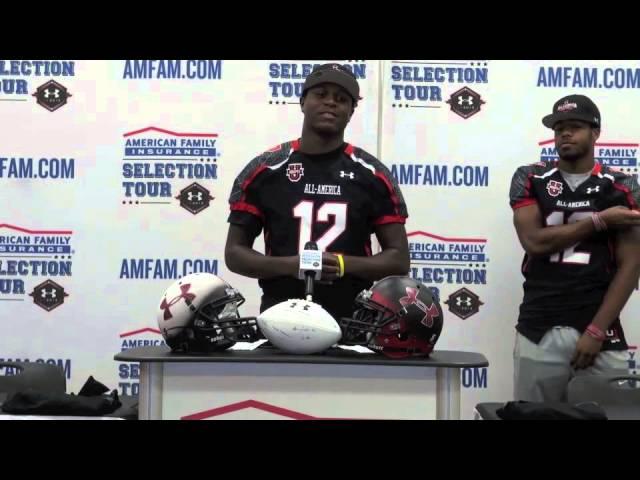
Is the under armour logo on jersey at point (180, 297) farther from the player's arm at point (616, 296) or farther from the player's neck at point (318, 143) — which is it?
the player's arm at point (616, 296)

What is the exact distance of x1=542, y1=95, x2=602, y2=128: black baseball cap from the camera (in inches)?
141

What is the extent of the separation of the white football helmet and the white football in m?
0.11

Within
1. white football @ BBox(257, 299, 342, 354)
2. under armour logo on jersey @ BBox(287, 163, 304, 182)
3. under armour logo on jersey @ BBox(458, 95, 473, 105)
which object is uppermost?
under armour logo on jersey @ BBox(458, 95, 473, 105)

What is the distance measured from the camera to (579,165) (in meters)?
3.62

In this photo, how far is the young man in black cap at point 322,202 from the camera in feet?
9.88

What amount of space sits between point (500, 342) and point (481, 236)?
55 cm

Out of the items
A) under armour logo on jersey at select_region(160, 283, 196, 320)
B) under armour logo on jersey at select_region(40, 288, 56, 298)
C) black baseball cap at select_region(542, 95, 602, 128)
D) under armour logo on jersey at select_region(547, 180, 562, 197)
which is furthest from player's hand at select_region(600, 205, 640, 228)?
under armour logo on jersey at select_region(40, 288, 56, 298)

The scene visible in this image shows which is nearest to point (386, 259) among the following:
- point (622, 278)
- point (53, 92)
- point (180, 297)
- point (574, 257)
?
point (180, 297)

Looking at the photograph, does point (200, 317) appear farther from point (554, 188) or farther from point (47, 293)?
point (47, 293)

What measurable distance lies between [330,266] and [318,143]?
2.07ft

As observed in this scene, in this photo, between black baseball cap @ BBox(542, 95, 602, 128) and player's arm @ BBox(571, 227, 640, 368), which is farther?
black baseball cap @ BBox(542, 95, 602, 128)

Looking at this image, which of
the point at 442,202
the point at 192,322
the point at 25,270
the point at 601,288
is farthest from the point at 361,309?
the point at 25,270

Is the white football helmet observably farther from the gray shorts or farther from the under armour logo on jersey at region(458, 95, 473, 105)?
the under armour logo on jersey at region(458, 95, 473, 105)

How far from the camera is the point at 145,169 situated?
447cm
